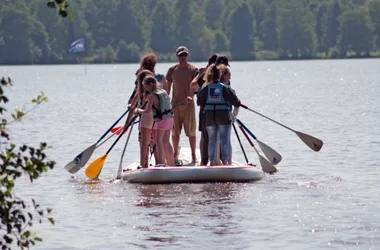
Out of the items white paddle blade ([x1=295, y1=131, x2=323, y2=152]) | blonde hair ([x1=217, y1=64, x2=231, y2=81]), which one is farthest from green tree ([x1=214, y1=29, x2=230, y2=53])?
→ blonde hair ([x1=217, y1=64, x2=231, y2=81])

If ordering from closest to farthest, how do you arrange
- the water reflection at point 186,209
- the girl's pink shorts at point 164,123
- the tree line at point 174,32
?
the water reflection at point 186,209, the girl's pink shorts at point 164,123, the tree line at point 174,32

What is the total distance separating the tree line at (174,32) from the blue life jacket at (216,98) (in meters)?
158

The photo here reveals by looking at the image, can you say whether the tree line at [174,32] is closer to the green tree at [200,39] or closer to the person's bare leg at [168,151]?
the green tree at [200,39]

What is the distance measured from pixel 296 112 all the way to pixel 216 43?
143m

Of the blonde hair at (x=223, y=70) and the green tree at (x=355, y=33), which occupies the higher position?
the blonde hair at (x=223, y=70)

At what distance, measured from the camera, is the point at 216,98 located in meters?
14.3

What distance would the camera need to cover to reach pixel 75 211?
42.7ft

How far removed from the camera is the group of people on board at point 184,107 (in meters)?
14.3

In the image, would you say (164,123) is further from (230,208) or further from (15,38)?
(15,38)

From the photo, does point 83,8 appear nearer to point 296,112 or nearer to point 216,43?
point 216,43

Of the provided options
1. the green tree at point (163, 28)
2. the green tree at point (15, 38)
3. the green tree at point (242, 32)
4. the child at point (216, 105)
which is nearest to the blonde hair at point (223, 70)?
the child at point (216, 105)

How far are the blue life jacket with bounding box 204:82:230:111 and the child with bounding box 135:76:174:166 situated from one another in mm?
521

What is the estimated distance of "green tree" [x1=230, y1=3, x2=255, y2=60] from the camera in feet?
603

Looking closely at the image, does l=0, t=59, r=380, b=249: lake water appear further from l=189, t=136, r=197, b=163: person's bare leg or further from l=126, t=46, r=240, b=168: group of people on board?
l=189, t=136, r=197, b=163: person's bare leg
